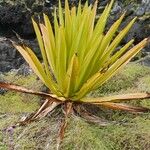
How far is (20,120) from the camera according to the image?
4805mm

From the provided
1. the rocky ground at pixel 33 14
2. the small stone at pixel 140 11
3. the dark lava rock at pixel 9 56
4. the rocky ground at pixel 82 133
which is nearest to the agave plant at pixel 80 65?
the rocky ground at pixel 82 133

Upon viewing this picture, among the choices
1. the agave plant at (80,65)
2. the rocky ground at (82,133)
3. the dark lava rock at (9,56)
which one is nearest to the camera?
the rocky ground at (82,133)

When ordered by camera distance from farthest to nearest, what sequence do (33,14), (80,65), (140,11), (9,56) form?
(33,14) → (140,11) → (9,56) → (80,65)

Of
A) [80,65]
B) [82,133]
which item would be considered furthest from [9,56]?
[82,133]

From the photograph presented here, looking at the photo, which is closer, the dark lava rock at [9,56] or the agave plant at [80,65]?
the agave plant at [80,65]

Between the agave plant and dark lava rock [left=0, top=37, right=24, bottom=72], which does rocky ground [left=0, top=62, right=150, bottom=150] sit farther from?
dark lava rock [left=0, top=37, right=24, bottom=72]

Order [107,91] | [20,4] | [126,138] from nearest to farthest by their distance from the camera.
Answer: [126,138]
[107,91]
[20,4]

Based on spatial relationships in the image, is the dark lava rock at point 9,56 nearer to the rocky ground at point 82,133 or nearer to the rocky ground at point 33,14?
the rocky ground at point 33,14

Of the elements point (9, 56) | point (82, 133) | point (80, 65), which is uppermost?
point (80, 65)

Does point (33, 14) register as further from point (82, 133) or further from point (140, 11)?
point (82, 133)

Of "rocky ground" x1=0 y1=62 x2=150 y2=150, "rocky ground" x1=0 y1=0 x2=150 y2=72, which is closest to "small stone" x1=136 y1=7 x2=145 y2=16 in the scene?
"rocky ground" x1=0 y1=0 x2=150 y2=72

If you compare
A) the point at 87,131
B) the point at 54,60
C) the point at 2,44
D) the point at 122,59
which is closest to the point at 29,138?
the point at 87,131

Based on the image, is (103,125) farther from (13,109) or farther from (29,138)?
(13,109)

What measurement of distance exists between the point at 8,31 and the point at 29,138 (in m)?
5.86
